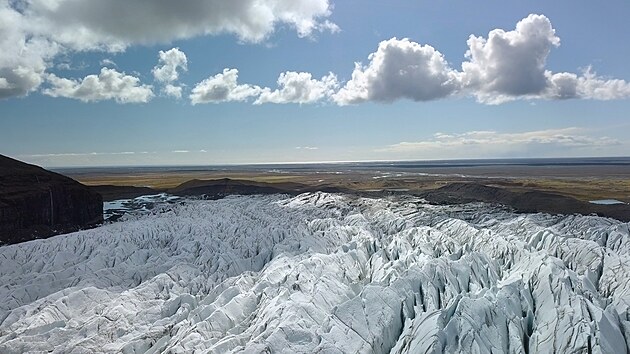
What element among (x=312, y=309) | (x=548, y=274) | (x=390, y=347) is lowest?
(x=390, y=347)

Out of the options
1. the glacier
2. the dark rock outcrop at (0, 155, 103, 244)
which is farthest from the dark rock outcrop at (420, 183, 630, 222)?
the dark rock outcrop at (0, 155, 103, 244)

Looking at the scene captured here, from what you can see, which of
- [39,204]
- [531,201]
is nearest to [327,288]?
[531,201]

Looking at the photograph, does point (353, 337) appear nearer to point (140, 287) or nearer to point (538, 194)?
point (140, 287)

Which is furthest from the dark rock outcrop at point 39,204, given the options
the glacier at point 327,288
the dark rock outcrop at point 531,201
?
the dark rock outcrop at point 531,201

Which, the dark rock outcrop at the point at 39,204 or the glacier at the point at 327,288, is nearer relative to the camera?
the glacier at the point at 327,288

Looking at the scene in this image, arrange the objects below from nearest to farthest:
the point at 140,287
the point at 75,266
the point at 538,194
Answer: the point at 140,287, the point at 75,266, the point at 538,194

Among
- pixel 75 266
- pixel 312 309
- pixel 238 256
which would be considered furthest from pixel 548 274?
pixel 75 266

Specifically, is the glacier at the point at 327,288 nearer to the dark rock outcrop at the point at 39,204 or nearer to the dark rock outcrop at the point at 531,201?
the dark rock outcrop at the point at 531,201
